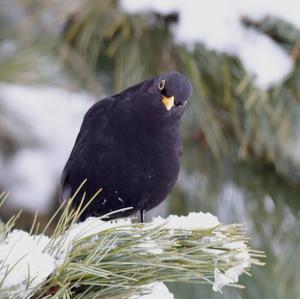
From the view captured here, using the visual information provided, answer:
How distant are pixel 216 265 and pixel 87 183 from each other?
128 cm

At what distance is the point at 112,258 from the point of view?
1751 mm

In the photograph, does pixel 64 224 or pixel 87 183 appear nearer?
pixel 64 224

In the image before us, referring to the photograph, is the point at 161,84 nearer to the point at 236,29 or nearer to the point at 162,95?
the point at 162,95

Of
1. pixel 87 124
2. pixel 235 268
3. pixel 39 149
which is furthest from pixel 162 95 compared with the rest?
pixel 39 149

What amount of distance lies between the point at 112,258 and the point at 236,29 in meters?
1.74

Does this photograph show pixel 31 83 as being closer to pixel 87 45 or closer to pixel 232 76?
pixel 87 45

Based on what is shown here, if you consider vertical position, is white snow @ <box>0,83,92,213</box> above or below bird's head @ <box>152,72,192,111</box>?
below

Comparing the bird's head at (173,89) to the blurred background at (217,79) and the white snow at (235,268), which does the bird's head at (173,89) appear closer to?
the blurred background at (217,79)

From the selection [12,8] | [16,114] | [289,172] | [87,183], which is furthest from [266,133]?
[12,8]

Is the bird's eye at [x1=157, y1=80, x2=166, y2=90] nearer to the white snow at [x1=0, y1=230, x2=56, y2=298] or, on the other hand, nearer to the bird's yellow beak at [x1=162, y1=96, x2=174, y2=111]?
the bird's yellow beak at [x1=162, y1=96, x2=174, y2=111]

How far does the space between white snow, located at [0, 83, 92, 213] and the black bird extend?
4.22ft

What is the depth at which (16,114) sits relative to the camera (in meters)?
4.45

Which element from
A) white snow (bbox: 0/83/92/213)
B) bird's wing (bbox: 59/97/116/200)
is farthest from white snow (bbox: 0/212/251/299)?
white snow (bbox: 0/83/92/213)

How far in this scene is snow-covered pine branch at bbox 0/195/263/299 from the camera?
1617 millimetres
